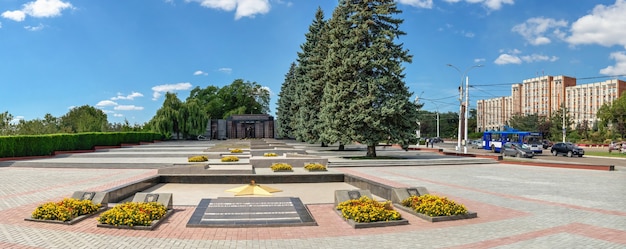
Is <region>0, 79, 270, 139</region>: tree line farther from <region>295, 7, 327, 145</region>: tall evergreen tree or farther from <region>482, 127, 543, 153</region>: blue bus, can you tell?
<region>482, 127, 543, 153</region>: blue bus

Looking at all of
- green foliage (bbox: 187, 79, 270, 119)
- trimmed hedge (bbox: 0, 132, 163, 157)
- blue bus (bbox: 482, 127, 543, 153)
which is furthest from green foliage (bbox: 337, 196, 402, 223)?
green foliage (bbox: 187, 79, 270, 119)

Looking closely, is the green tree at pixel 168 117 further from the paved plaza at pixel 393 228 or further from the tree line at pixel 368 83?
the paved plaza at pixel 393 228

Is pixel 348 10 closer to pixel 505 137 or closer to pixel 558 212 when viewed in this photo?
pixel 558 212

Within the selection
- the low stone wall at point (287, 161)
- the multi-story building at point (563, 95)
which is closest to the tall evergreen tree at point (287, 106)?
the low stone wall at point (287, 161)

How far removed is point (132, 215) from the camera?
8.02m

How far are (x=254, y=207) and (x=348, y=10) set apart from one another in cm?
2156

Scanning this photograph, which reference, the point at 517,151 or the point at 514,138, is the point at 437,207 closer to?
the point at 517,151

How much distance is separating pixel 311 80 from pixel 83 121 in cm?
3614

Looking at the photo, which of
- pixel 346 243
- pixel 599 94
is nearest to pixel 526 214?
pixel 346 243

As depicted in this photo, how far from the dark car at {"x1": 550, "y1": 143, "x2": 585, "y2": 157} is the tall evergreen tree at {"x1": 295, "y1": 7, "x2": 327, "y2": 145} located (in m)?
22.0

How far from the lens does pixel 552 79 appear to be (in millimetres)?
100562

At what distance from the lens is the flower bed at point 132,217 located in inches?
314

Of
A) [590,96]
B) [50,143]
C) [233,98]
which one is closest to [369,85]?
[50,143]

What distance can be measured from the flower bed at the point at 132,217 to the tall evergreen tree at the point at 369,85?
1853 centimetres
